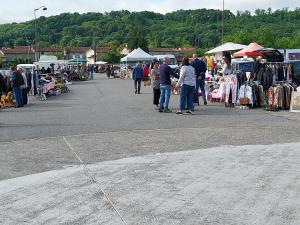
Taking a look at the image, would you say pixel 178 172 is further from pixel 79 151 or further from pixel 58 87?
pixel 58 87

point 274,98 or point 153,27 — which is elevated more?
point 153,27

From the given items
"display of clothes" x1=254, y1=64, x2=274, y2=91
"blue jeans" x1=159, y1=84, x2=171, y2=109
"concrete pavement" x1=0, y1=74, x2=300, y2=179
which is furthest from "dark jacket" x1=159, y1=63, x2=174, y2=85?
"display of clothes" x1=254, y1=64, x2=274, y2=91

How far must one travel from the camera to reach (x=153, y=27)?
160 m

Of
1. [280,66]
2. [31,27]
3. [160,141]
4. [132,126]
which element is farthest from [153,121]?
[31,27]

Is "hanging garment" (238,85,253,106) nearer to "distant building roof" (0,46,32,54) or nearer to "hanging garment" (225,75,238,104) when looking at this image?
"hanging garment" (225,75,238,104)

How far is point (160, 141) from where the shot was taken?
10891 millimetres

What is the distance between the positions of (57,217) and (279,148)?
5.28m

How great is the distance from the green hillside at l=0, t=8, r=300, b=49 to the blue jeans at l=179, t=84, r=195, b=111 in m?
109

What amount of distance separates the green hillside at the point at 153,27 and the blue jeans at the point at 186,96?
358 feet

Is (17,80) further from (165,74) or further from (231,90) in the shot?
(231,90)

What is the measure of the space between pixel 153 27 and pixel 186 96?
479ft

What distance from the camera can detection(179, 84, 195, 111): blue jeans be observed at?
1591 centimetres

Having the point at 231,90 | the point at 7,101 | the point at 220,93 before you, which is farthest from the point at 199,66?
the point at 7,101

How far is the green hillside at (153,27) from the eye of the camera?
133 m
